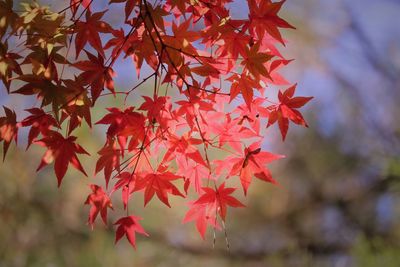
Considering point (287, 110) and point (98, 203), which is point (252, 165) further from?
point (98, 203)

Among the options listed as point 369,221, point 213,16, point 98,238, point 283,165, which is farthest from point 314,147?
point 213,16

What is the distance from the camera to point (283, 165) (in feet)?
16.3

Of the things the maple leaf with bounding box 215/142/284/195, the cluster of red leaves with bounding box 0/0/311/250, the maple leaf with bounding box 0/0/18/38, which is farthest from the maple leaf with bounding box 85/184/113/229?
the maple leaf with bounding box 0/0/18/38

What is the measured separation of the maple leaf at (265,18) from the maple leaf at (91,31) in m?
0.31

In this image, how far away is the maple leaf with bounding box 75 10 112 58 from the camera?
0.91m

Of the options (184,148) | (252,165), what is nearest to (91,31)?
(184,148)

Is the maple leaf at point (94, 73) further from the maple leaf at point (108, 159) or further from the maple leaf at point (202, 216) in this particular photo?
the maple leaf at point (202, 216)

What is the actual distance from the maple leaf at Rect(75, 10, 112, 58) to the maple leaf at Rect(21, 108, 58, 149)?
0.16 metres

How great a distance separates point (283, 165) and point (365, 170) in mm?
889

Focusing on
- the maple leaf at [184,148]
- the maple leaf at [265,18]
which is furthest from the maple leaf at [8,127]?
the maple leaf at [265,18]

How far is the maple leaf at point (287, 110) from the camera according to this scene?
929 mm

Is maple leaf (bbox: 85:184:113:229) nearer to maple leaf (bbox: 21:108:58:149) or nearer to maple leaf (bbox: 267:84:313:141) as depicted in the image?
maple leaf (bbox: 21:108:58:149)

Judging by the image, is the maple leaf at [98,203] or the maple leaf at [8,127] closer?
the maple leaf at [8,127]

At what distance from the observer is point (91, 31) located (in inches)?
36.0
